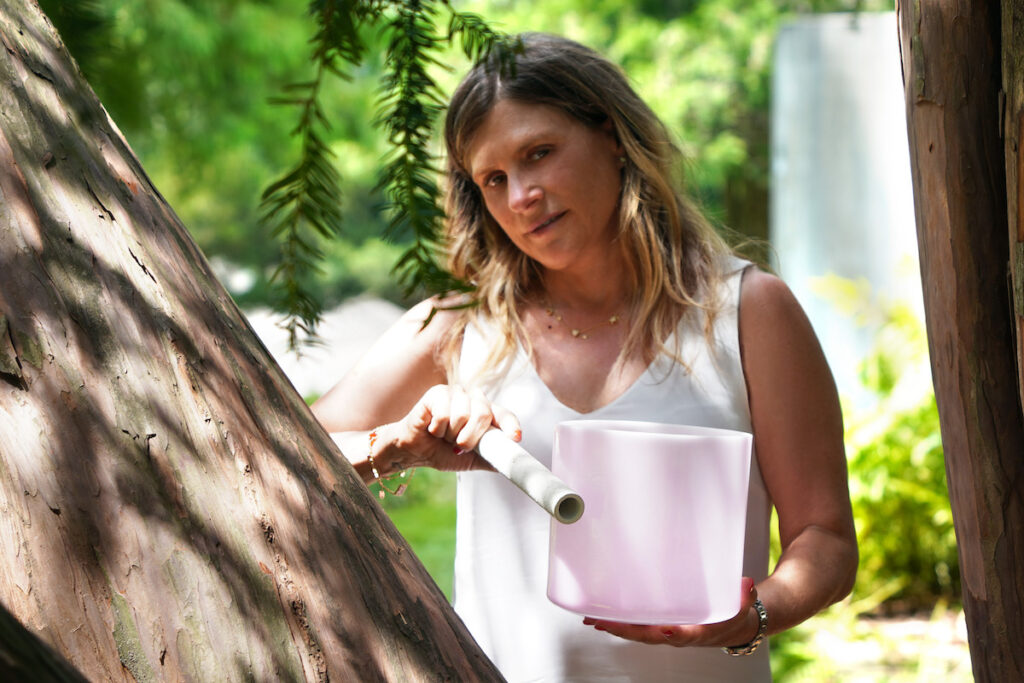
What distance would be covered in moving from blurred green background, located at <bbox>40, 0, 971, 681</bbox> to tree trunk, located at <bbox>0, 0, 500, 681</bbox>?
7.5 inches

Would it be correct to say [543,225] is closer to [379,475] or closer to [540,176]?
[540,176]

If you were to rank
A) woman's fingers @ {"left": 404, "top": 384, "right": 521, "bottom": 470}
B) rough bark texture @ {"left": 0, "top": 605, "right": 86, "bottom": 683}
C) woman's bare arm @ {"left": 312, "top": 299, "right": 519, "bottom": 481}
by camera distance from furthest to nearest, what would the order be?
woman's bare arm @ {"left": 312, "top": 299, "right": 519, "bottom": 481}, woman's fingers @ {"left": 404, "top": 384, "right": 521, "bottom": 470}, rough bark texture @ {"left": 0, "top": 605, "right": 86, "bottom": 683}

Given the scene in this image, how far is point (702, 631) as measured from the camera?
3.03 ft

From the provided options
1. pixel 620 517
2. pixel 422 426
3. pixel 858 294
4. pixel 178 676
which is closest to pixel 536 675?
pixel 422 426

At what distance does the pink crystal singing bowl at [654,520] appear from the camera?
0.81 m

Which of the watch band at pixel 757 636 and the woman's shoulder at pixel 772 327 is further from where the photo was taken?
the woman's shoulder at pixel 772 327

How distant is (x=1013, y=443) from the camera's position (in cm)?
75

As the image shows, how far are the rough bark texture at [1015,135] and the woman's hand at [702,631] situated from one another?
0.37 meters

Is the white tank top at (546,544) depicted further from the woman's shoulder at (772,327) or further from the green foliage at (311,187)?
the green foliage at (311,187)

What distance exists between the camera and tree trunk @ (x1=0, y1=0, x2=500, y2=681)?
523 mm

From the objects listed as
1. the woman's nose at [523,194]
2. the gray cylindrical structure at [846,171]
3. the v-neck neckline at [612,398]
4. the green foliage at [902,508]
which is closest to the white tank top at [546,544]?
the v-neck neckline at [612,398]

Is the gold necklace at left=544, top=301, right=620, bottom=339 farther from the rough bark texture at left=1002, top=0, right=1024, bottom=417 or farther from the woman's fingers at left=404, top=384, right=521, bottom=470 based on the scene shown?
the rough bark texture at left=1002, top=0, right=1024, bottom=417

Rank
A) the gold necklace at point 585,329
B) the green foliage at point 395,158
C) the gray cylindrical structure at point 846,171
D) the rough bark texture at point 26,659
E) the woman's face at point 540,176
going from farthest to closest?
the gray cylindrical structure at point 846,171
the gold necklace at point 585,329
the woman's face at point 540,176
the green foliage at point 395,158
the rough bark texture at point 26,659

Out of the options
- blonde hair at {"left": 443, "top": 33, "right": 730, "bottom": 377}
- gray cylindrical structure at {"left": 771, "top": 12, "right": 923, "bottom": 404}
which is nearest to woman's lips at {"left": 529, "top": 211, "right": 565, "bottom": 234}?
Result: blonde hair at {"left": 443, "top": 33, "right": 730, "bottom": 377}
